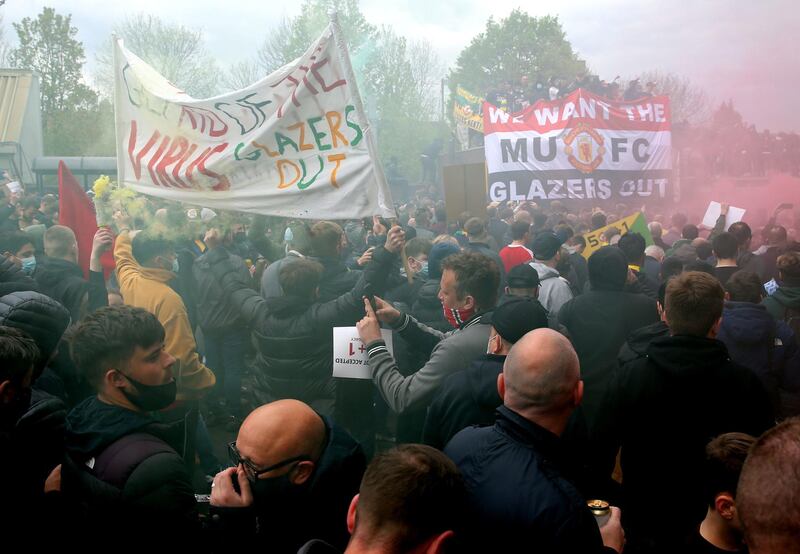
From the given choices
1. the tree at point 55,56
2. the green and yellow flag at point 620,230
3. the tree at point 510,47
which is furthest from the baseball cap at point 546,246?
the tree at point 510,47

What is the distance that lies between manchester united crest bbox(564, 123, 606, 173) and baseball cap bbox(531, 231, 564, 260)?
8161 mm

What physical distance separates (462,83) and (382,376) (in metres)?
56.4

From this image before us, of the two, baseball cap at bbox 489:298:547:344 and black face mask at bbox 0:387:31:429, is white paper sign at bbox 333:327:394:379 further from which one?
black face mask at bbox 0:387:31:429

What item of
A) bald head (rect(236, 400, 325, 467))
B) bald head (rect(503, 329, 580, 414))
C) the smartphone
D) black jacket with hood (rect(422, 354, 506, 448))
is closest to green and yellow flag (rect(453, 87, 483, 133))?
the smartphone

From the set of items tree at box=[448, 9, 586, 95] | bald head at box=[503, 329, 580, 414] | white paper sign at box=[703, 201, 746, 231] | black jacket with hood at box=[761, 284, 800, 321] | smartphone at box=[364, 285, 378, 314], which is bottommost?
black jacket with hood at box=[761, 284, 800, 321]

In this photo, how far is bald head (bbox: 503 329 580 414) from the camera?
2.08m

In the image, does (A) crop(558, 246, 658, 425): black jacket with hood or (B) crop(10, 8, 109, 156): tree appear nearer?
(A) crop(558, 246, 658, 425): black jacket with hood

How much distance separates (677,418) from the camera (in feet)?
9.43

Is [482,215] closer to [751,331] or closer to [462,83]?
[751,331]

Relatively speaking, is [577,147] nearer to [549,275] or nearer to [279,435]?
[549,275]

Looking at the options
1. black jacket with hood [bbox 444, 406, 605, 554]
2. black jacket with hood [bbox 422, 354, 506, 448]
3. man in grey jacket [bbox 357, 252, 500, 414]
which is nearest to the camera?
black jacket with hood [bbox 444, 406, 605, 554]

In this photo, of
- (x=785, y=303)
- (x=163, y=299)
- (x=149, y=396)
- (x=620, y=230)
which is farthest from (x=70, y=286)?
(x=620, y=230)

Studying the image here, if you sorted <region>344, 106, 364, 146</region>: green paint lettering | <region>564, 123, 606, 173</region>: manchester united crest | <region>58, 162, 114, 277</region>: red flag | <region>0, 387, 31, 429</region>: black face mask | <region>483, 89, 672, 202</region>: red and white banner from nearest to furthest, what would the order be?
<region>0, 387, 31, 429</region>: black face mask < <region>344, 106, 364, 146</region>: green paint lettering < <region>58, 162, 114, 277</region>: red flag < <region>483, 89, 672, 202</region>: red and white banner < <region>564, 123, 606, 173</region>: manchester united crest

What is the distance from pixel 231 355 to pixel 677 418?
436 cm
